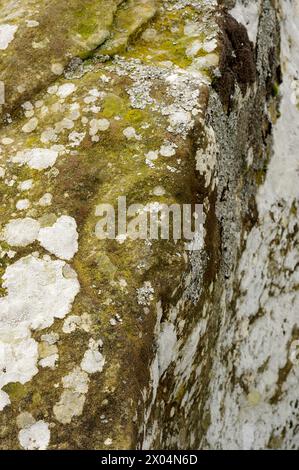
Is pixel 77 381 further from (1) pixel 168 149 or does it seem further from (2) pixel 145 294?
(1) pixel 168 149

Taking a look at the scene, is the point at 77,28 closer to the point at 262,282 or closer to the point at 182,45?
the point at 182,45

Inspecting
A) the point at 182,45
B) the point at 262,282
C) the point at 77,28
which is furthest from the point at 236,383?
the point at 77,28

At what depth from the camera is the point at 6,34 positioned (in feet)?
16.6

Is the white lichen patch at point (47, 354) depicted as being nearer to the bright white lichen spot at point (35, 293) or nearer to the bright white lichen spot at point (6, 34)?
the bright white lichen spot at point (35, 293)

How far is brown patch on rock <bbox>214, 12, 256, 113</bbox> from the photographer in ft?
16.7

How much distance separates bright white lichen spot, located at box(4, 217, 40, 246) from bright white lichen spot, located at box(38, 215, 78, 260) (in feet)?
0.20

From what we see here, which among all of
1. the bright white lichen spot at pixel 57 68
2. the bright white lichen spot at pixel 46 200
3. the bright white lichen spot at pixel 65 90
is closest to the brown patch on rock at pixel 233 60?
the bright white lichen spot at pixel 65 90

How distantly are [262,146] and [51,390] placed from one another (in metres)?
3.71

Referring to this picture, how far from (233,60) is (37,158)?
7.23ft

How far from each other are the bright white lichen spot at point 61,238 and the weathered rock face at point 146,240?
0.03 feet

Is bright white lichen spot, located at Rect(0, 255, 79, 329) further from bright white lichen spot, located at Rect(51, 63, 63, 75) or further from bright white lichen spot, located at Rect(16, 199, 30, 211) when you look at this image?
bright white lichen spot, located at Rect(51, 63, 63, 75)

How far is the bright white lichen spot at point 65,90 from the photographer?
4.79 metres

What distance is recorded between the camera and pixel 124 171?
445cm
